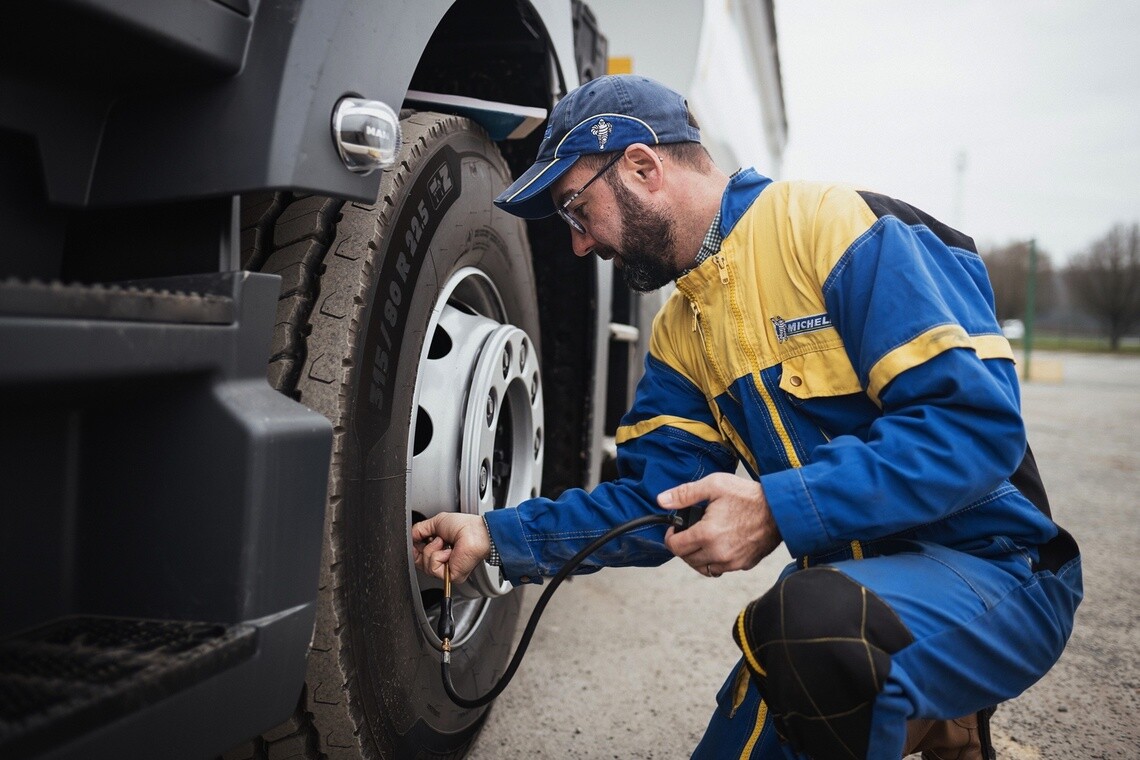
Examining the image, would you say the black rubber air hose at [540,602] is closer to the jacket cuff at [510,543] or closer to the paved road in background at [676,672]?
the jacket cuff at [510,543]

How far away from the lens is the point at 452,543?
4.83 feet

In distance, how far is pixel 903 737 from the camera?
3.82 ft

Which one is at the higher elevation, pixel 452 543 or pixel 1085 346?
pixel 1085 346

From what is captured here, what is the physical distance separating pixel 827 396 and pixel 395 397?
0.67 m

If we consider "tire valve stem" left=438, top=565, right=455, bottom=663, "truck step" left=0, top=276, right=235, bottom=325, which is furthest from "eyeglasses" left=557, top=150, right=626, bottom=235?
"truck step" left=0, top=276, right=235, bottom=325

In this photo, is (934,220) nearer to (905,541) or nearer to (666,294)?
(905,541)

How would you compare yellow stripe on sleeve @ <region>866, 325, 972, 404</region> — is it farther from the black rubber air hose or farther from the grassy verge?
the grassy verge

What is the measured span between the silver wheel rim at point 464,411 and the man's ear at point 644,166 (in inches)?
13.6

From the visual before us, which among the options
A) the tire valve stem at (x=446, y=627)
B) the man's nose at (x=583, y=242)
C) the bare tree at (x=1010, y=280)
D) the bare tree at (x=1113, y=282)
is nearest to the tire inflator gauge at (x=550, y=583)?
the tire valve stem at (x=446, y=627)

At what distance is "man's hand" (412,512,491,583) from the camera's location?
1.45 meters

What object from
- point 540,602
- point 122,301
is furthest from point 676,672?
point 122,301

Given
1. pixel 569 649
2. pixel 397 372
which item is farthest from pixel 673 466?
pixel 569 649

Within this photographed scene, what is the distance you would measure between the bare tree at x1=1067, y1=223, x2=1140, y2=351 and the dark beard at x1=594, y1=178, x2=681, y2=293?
43166 millimetres

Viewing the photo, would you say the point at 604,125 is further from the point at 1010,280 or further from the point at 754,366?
the point at 1010,280
